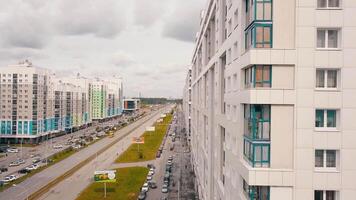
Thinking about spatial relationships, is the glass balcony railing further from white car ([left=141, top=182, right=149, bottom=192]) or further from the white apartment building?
white car ([left=141, top=182, right=149, bottom=192])

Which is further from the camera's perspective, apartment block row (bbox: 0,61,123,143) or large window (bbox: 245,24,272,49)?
apartment block row (bbox: 0,61,123,143)

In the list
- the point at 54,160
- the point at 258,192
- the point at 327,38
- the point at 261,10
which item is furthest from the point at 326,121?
the point at 54,160

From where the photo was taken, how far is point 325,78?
14.7 meters

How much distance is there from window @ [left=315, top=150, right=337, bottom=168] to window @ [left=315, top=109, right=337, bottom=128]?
1.09 m

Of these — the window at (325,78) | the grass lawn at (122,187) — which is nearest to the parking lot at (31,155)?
the grass lawn at (122,187)

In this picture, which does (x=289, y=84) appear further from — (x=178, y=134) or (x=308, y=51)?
(x=178, y=134)

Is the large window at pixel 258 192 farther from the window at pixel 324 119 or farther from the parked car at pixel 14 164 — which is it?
the parked car at pixel 14 164

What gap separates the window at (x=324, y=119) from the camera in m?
14.6

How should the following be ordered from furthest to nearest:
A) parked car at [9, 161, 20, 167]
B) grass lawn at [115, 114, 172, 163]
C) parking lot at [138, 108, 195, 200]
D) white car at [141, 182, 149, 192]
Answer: grass lawn at [115, 114, 172, 163]
parked car at [9, 161, 20, 167]
white car at [141, 182, 149, 192]
parking lot at [138, 108, 195, 200]

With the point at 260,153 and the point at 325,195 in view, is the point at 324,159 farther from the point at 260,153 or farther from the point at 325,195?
the point at 260,153

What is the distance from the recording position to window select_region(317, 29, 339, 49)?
576 inches

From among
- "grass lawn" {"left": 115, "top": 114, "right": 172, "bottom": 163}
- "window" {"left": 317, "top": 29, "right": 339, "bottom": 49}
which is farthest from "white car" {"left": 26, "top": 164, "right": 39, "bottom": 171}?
"window" {"left": 317, "top": 29, "right": 339, "bottom": 49}

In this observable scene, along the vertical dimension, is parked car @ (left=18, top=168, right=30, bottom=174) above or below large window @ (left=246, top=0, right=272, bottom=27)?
below

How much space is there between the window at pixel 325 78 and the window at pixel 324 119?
1083mm
